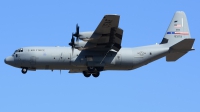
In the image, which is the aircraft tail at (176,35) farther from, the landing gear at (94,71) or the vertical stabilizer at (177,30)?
the landing gear at (94,71)

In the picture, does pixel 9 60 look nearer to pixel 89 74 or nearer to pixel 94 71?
pixel 89 74

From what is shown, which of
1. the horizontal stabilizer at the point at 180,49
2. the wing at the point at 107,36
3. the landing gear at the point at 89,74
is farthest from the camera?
the landing gear at the point at 89,74

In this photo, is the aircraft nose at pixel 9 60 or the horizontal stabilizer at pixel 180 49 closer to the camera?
the horizontal stabilizer at pixel 180 49

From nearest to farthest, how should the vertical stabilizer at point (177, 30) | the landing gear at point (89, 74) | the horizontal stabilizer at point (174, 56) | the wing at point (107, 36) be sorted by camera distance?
the wing at point (107, 36), the landing gear at point (89, 74), the horizontal stabilizer at point (174, 56), the vertical stabilizer at point (177, 30)

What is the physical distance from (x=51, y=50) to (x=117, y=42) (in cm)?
522

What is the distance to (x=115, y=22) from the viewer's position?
1491 inches

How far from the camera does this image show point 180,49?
1631 inches

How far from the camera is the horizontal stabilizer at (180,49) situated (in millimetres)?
40341

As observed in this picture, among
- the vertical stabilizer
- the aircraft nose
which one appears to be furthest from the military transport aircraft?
A: the vertical stabilizer

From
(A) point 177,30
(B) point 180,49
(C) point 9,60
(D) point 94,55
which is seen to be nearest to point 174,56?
(B) point 180,49

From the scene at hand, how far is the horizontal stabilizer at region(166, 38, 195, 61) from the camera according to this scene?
4034cm

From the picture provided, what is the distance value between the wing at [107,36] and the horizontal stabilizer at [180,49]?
180 inches

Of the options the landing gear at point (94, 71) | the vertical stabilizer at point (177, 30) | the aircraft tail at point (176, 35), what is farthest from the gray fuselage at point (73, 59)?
the vertical stabilizer at point (177, 30)

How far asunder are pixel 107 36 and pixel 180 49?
20.4 feet
